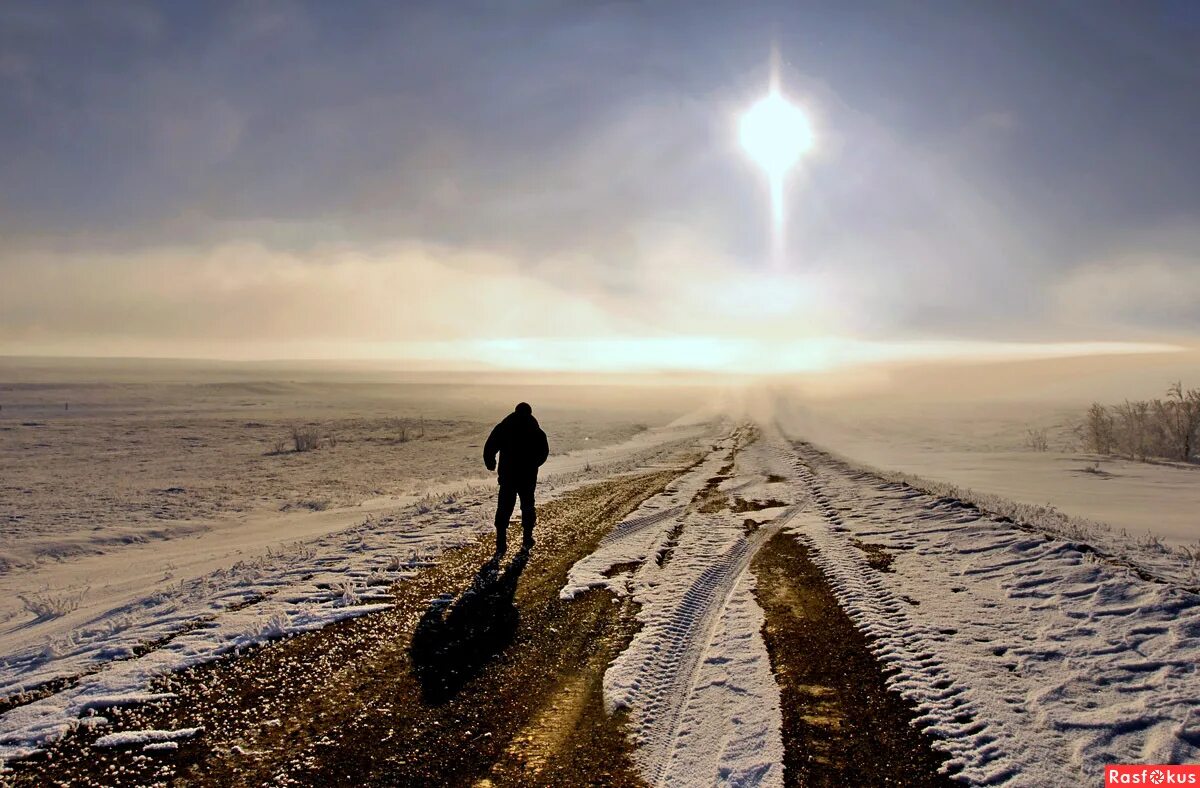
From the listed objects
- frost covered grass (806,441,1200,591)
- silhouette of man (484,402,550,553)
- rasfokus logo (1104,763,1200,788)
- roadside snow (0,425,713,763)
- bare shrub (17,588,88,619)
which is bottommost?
bare shrub (17,588,88,619)

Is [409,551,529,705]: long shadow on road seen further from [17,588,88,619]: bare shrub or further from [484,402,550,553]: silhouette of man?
[17,588,88,619]: bare shrub

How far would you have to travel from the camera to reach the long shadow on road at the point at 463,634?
5016mm

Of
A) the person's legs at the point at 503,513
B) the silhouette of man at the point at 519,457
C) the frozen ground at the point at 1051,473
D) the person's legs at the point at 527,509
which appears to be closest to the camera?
the person's legs at the point at 503,513

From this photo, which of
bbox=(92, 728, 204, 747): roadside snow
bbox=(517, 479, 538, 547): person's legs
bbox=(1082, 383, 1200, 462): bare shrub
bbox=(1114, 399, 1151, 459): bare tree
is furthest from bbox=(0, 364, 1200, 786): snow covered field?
bbox=(1114, 399, 1151, 459): bare tree

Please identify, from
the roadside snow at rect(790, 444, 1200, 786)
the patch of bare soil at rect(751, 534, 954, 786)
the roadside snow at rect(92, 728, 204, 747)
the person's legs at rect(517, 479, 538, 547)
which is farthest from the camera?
the person's legs at rect(517, 479, 538, 547)

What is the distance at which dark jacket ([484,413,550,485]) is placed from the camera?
9.55 m

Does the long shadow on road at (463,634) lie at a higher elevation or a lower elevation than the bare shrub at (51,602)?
higher

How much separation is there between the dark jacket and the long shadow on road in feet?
6.63

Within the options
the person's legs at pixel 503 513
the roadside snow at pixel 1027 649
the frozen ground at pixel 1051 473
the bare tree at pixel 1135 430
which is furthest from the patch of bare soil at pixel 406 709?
the bare tree at pixel 1135 430

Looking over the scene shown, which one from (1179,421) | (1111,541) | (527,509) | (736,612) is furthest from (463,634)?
(1179,421)

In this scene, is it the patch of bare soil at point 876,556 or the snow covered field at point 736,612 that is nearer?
the snow covered field at point 736,612

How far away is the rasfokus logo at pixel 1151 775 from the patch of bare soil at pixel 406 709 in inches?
115

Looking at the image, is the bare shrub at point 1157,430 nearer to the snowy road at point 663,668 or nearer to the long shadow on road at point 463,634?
the snowy road at point 663,668

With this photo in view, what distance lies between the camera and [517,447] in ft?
31.4
